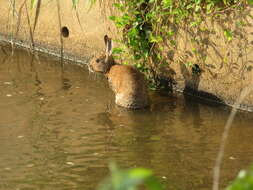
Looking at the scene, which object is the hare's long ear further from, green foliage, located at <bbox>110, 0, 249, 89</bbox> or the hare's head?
green foliage, located at <bbox>110, 0, 249, 89</bbox>

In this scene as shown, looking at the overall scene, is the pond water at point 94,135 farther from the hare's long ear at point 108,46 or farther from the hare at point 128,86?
the hare's long ear at point 108,46

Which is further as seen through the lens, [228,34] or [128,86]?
[128,86]

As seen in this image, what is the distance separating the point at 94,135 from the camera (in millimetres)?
5328

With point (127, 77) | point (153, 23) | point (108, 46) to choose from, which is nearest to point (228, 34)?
point (153, 23)

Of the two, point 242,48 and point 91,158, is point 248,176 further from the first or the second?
point 242,48

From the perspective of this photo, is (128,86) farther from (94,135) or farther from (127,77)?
(94,135)

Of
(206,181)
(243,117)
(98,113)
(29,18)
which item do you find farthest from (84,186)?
(29,18)

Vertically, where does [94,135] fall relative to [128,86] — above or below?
below

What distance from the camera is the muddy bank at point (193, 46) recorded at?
5.74 m

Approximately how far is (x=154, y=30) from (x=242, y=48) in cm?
102

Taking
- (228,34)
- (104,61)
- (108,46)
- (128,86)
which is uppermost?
(228,34)

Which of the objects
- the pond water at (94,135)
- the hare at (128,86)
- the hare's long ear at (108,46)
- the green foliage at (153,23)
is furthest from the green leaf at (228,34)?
the hare's long ear at (108,46)

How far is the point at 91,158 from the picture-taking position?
477cm

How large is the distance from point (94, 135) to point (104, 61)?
1398 mm
